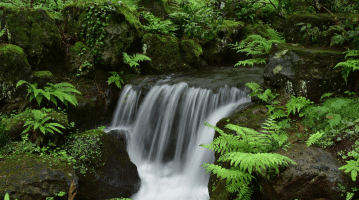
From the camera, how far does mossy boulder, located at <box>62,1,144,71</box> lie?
7.76 meters

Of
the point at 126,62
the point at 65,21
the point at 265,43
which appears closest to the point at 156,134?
the point at 126,62

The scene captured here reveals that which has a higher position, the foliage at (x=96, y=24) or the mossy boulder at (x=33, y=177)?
the foliage at (x=96, y=24)

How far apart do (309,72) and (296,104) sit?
3.08 feet

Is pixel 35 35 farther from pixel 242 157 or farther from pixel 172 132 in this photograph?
pixel 242 157

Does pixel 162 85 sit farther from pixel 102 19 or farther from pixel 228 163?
pixel 228 163

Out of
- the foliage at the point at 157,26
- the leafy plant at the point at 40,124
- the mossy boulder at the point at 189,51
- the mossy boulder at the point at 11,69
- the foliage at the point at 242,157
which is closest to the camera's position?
the foliage at the point at 242,157

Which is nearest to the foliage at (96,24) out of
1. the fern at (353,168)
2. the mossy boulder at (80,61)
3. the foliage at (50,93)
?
the mossy boulder at (80,61)

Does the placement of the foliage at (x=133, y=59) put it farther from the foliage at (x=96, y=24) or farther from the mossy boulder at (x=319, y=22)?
the mossy boulder at (x=319, y=22)

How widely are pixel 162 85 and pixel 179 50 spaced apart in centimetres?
249

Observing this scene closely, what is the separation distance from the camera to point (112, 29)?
307 inches

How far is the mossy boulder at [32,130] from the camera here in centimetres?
479

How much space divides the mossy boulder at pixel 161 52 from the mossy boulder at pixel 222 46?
2.02 metres

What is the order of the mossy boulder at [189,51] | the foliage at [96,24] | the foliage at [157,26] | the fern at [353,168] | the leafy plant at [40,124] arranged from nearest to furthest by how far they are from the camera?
1. the fern at [353,168]
2. the leafy plant at [40,124]
3. the foliage at [96,24]
4. the foliage at [157,26]
5. the mossy boulder at [189,51]

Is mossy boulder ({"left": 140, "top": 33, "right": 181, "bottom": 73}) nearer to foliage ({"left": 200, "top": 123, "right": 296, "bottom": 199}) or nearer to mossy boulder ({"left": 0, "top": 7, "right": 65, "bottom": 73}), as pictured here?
mossy boulder ({"left": 0, "top": 7, "right": 65, "bottom": 73})
